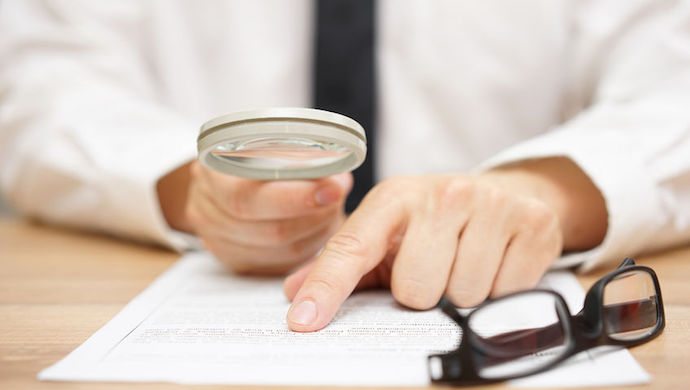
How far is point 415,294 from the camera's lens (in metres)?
0.62

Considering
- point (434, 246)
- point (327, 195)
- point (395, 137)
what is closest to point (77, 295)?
point (327, 195)

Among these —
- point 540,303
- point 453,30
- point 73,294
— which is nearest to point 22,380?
point 73,294

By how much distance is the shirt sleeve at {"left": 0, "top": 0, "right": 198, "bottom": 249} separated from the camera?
1.00 meters

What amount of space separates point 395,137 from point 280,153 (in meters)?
0.64

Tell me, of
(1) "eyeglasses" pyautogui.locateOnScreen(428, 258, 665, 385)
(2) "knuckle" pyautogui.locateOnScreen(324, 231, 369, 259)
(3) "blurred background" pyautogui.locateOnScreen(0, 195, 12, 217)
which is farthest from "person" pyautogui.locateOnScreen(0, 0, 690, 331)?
(3) "blurred background" pyautogui.locateOnScreen(0, 195, 12, 217)

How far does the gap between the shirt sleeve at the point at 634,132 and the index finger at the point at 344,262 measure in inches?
11.1

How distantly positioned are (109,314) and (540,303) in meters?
0.45

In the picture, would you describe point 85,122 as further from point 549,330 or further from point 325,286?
point 549,330

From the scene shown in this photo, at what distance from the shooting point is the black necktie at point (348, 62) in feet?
3.69

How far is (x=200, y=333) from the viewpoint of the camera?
0.56m

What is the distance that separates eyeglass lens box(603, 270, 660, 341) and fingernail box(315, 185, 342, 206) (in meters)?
0.32

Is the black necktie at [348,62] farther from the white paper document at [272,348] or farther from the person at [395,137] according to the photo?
the white paper document at [272,348]

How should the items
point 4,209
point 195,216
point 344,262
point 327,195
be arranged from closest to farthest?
point 344,262 → point 327,195 → point 195,216 → point 4,209

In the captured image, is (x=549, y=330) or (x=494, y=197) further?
(x=494, y=197)
